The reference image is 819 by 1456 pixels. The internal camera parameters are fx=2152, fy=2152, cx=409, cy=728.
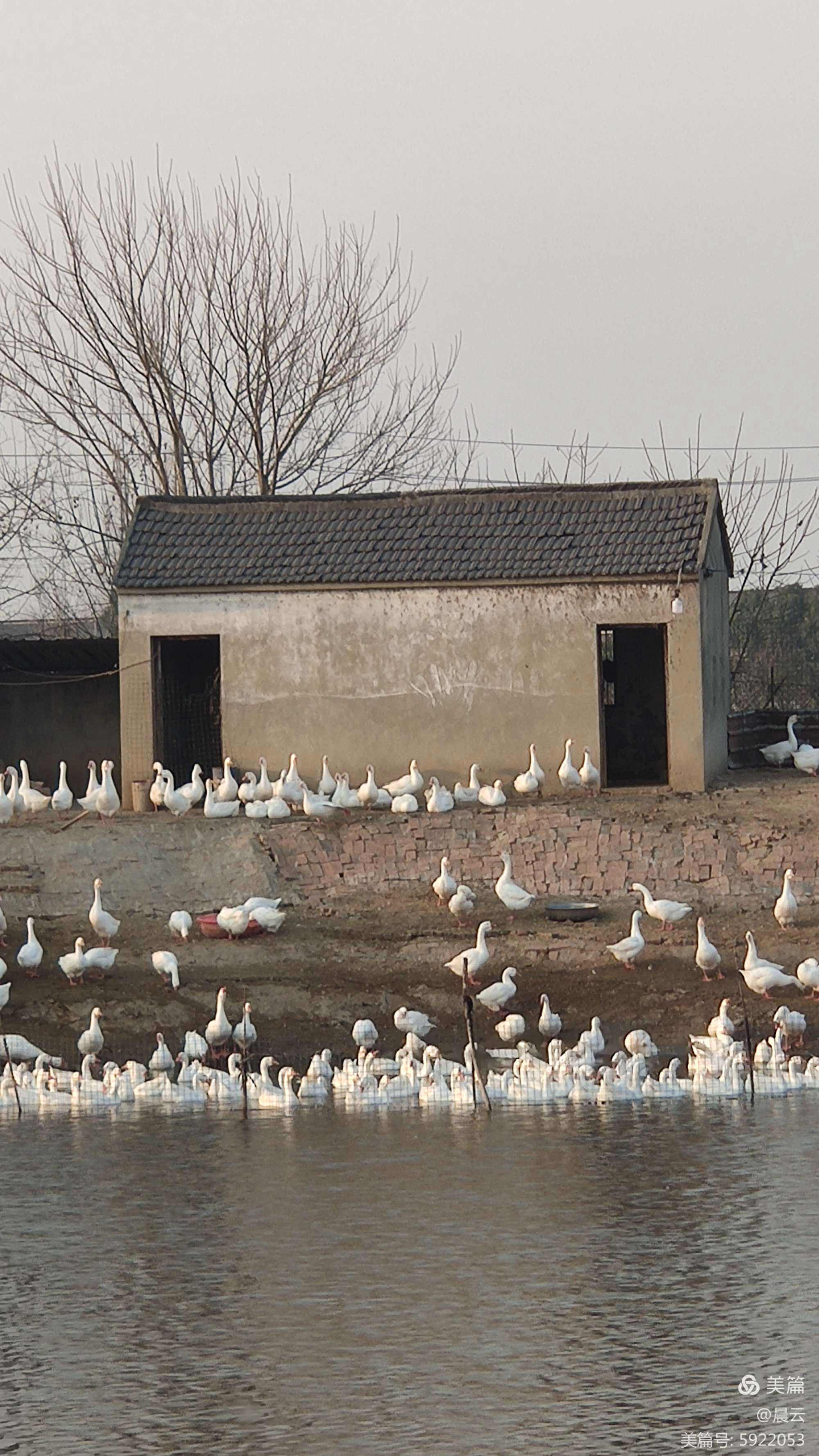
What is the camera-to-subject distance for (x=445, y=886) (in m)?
25.0

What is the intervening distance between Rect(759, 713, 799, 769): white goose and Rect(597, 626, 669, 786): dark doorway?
210cm

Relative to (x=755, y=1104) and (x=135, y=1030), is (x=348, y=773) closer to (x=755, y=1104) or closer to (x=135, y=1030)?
(x=135, y=1030)

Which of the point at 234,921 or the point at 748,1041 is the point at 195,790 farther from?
the point at 748,1041

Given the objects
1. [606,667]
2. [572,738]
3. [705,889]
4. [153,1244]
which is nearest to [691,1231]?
[153,1244]

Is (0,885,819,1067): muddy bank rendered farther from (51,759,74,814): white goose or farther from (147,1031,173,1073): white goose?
(51,759,74,814): white goose

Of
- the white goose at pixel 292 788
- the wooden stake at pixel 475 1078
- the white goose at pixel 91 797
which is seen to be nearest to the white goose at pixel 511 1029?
the wooden stake at pixel 475 1078

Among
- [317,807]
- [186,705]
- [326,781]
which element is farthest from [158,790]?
[186,705]

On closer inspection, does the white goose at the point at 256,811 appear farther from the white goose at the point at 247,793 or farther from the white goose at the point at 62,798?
the white goose at the point at 62,798

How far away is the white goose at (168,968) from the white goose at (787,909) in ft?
21.9

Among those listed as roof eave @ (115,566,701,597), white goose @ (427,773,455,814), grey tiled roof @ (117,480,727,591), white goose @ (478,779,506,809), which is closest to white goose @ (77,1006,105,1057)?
white goose @ (427,773,455,814)

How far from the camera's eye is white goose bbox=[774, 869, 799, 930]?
941 inches

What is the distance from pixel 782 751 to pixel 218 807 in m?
9.10

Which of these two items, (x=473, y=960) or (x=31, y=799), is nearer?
(x=473, y=960)

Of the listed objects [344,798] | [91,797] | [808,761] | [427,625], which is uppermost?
[427,625]
